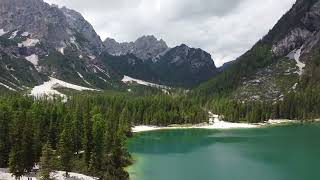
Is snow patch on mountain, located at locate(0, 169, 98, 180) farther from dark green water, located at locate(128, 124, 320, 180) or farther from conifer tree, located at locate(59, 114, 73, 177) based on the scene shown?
dark green water, located at locate(128, 124, 320, 180)

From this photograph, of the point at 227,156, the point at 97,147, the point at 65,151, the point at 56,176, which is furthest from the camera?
the point at 227,156

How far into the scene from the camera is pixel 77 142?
10512 centimetres

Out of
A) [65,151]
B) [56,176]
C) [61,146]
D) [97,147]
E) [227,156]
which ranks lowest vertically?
[56,176]

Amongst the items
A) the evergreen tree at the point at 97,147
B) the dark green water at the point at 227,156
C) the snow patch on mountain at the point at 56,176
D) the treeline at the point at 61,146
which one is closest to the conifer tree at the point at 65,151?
the treeline at the point at 61,146

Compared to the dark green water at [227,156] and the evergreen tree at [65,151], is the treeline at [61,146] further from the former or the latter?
the dark green water at [227,156]

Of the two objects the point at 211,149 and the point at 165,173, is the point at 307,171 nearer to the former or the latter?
the point at 165,173

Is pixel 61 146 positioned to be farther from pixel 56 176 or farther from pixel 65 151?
pixel 56 176

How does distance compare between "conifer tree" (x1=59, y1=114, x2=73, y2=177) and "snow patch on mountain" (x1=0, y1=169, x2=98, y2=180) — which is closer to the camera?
"snow patch on mountain" (x1=0, y1=169, x2=98, y2=180)

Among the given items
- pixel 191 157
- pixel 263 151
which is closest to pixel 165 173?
pixel 191 157

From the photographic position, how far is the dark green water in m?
104

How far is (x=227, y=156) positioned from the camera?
135000 millimetres

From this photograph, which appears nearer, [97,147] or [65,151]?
[65,151]

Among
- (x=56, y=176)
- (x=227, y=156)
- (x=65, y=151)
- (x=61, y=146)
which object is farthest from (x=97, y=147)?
(x=227, y=156)

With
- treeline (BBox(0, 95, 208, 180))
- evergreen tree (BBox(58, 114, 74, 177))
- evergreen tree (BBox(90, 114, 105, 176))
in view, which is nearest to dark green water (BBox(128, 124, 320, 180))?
treeline (BBox(0, 95, 208, 180))
